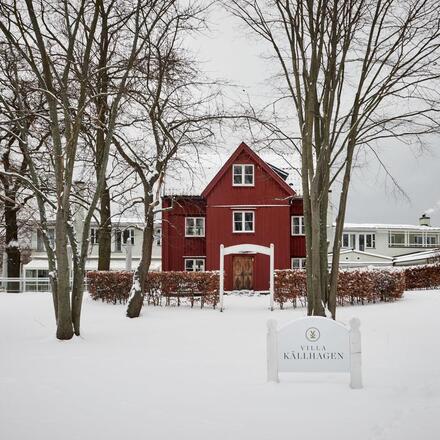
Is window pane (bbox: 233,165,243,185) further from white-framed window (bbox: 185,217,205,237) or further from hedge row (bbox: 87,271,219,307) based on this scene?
hedge row (bbox: 87,271,219,307)

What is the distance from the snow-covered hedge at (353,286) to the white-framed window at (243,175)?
33.2ft

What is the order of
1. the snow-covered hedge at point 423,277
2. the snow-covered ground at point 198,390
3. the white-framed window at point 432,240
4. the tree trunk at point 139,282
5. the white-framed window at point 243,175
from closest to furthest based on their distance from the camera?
the snow-covered ground at point 198,390
the tree trunk at point 139,282
the snow-covered hedge at point 423,277
the white-framed window at point 243,175
the white-framed window at point 432,240

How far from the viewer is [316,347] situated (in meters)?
7.67

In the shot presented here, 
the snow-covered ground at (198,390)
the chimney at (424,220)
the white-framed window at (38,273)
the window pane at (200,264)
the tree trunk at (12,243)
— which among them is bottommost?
the snow-covered ground at (198,390)

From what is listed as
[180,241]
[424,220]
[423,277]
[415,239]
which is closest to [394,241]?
[415,239]

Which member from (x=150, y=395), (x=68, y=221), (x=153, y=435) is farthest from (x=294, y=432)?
(x=68, y=221)

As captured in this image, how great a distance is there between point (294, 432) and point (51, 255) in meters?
8.80

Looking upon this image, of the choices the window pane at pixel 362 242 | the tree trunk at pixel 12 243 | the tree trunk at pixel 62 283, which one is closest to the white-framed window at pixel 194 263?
the tree trunk at pixel 12 243

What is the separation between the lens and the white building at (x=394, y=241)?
46.2 m

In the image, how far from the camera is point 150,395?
7316 mm

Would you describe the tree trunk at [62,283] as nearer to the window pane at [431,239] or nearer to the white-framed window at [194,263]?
the white-framed window at [194,263]

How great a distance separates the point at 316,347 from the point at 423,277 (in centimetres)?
2326

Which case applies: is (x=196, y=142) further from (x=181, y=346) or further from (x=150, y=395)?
(x=150, y=395)

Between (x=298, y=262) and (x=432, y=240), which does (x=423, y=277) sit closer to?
(x=298, y=262)
